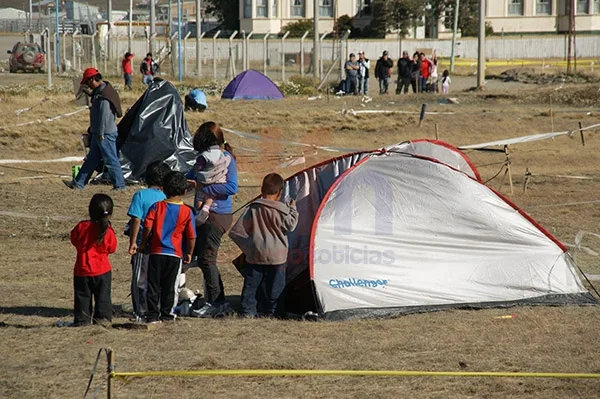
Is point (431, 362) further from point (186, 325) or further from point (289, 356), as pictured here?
point (186, 325)

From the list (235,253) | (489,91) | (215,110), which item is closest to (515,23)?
(489,91)

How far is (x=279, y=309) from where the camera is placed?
908cm

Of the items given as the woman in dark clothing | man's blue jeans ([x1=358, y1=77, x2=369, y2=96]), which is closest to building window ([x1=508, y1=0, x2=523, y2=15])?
man's blue jeans ([x1=358, y1=77, x2=369, y2=96])

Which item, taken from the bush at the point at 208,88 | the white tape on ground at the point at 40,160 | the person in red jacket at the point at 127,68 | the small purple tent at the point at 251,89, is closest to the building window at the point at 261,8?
the bush at the point at 208,88

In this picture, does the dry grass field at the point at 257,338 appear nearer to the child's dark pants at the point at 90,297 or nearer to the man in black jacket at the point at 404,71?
the child's dark pants at the point at 90,297

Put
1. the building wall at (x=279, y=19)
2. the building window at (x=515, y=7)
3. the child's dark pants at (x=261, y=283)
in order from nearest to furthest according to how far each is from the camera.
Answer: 1. the child's dark pants at (x=261, y=283)
2. the building wall at (x=279, y=19)
3. the building window at (x=515, y=7)

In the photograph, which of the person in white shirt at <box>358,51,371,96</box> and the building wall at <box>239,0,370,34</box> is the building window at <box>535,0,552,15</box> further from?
the person in white shirt at <box>358,51,371,96</box>

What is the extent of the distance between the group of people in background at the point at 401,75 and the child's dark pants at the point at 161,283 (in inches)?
1134

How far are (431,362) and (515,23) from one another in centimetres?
7186

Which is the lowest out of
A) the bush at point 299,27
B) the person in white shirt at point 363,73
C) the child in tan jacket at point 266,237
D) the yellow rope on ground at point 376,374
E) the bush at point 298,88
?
the yellow rope on ground at point 376,374

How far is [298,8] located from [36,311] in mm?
70256

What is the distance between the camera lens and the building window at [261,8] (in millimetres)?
76688

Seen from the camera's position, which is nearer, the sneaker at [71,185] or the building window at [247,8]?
the sneaker at [71,185]

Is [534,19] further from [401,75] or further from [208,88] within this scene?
[208,88]
